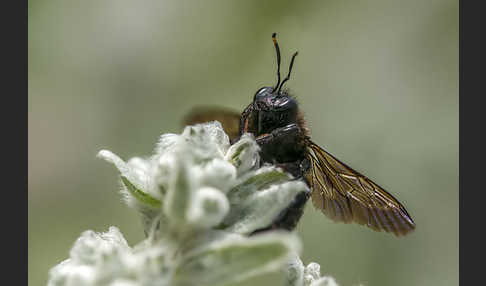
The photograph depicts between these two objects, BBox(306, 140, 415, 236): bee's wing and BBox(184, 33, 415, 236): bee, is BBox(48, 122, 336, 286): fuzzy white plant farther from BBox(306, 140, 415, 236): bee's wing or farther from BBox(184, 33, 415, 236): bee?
BBox(306, 140, 415, 236): bee's wing

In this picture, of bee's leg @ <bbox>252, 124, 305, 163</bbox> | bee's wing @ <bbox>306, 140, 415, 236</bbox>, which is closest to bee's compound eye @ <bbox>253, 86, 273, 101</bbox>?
bee's leg @ <bbox>252, 124, 305, 163</bbox>

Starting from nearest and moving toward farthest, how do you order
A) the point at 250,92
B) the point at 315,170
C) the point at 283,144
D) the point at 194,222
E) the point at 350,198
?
the point at 194,222 < the point at 283,144 < the point at 350,198 < the point at 315,170 < the point at 250,92

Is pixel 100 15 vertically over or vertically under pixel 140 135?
over

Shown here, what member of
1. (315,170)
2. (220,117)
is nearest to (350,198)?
(315,170)

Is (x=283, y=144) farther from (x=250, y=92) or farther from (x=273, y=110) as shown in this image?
(x=250, y=92)

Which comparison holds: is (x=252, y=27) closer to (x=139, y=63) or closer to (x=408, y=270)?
(x=139, y=63)

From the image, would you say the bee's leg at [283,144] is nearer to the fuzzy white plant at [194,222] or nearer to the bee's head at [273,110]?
the bee's head at [273,110]

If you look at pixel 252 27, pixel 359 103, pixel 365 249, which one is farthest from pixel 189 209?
pixel 252 27
